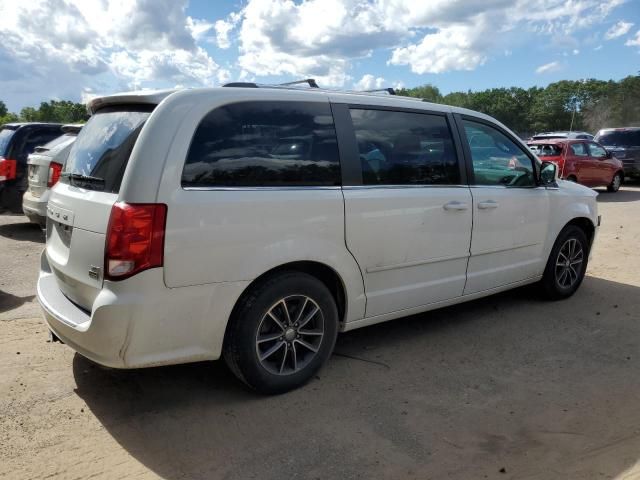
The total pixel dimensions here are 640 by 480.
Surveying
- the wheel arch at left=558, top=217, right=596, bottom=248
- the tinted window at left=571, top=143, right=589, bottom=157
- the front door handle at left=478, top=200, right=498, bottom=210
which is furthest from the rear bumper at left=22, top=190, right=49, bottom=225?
the tinted window at left=571, top=143, right=589, bottom=157

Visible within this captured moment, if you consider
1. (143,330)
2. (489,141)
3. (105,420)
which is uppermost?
(489,141)

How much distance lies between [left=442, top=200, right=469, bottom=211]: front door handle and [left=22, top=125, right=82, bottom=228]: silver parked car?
5.56 meters

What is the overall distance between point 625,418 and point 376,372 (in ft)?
5.10

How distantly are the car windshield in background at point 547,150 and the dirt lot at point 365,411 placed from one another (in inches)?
429

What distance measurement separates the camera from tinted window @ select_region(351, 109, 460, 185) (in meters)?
3.83

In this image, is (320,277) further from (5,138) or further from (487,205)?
(5,138)

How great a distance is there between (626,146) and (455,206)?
16.9 meters

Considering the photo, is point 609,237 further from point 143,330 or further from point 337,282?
point 143,330

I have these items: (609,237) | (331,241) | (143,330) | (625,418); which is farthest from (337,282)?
(609,237)

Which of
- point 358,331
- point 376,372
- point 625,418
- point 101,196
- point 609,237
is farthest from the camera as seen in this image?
point 609,237

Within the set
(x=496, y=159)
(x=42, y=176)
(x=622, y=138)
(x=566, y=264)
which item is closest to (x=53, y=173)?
(x=42, y=176)

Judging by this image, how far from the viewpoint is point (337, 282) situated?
3754 millimetres

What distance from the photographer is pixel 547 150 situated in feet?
49.0

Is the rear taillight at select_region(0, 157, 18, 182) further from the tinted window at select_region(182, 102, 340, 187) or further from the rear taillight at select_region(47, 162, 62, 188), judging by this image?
the tinted window at select_region(182, 102, 340, 187)
